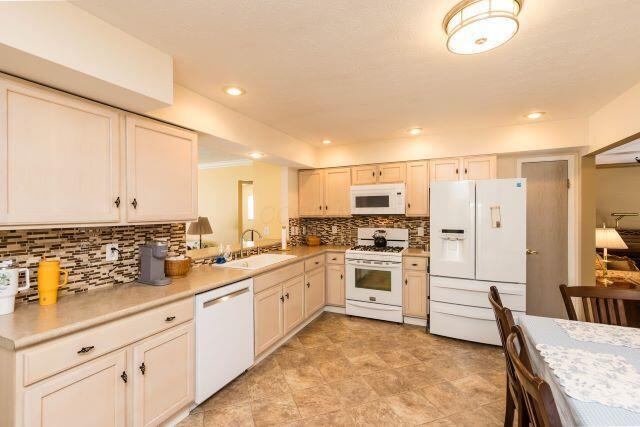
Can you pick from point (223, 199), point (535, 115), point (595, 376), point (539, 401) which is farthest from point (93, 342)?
point (223, 199)

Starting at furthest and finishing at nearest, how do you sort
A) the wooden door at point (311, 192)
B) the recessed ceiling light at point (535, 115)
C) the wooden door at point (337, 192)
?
the wooden door at point (311, 192) < the wooden door at point (337, 192) < the recessed ceiling light at point (535, 115)

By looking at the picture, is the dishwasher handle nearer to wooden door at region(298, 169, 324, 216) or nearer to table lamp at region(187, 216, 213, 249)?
table lamp at region(187, 216, 213, 249)

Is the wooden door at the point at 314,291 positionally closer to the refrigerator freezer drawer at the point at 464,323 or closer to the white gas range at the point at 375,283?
the white gas range at the point at 375,283

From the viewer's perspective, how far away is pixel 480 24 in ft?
4.65

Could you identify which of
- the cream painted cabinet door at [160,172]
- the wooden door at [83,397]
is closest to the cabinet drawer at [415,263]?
the cream painted cabinet door at [160,172]

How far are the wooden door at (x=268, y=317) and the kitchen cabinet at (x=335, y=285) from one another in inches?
45.6

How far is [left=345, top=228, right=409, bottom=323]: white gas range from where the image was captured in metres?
3.60

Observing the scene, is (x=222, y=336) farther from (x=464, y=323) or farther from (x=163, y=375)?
(x=464, y=323)

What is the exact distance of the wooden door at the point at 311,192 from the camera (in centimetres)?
442

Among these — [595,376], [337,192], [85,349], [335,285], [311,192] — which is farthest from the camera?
[311,192]

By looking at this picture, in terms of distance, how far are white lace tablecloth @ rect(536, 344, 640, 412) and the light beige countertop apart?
2009mm

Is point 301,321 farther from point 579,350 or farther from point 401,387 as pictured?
point 579,350

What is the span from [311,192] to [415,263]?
1.87 m

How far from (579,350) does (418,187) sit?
2662 millimetres
